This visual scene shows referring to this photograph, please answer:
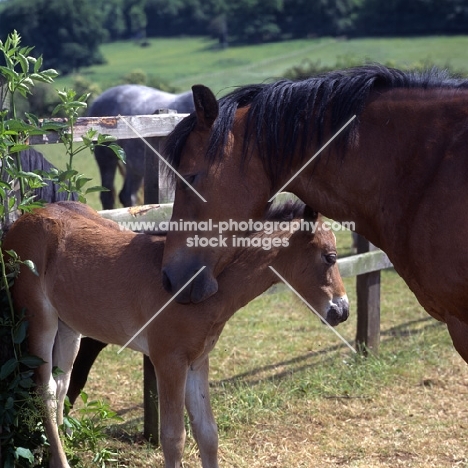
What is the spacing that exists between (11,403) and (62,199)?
1.19 meters

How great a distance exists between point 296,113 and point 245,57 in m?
34.2

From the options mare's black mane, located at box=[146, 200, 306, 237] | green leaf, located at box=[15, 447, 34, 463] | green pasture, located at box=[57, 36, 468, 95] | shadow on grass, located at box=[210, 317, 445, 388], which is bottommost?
green pasture, located at box=[57, 36, 468, 95]

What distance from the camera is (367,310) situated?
5.27m

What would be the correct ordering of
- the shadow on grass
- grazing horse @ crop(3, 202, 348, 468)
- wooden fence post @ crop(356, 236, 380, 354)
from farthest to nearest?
wooden fence post @ crop(356, 236, 380, 354) < the shadow on grass < grazing horse @ crop(3, 202, 348, 468)

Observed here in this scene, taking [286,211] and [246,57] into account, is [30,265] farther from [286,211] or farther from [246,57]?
[246,57]

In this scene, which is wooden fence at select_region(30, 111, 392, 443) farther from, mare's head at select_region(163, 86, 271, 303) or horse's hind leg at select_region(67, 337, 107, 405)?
mare's head at select_region(163, 86, 271, 303)

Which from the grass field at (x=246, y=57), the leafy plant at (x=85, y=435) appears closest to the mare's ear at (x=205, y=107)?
the leafy plant at (x=85, y=435)

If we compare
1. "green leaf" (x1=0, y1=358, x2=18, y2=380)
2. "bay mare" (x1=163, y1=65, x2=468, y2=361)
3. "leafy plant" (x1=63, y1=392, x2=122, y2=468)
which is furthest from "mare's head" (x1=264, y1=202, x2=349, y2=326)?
"green leaf" (x1=0, y1=358, x2=18, y2=380)

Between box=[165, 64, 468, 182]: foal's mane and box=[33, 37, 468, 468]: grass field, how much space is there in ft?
2.86

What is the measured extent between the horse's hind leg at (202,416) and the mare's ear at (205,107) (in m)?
1.14

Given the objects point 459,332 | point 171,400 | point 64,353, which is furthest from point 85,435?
point 459,332

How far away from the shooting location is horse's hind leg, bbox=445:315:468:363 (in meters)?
2.53

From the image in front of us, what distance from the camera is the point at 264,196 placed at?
8.53ft

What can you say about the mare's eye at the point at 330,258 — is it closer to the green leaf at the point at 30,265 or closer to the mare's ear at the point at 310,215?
the mare's ear at the point at 310,215
